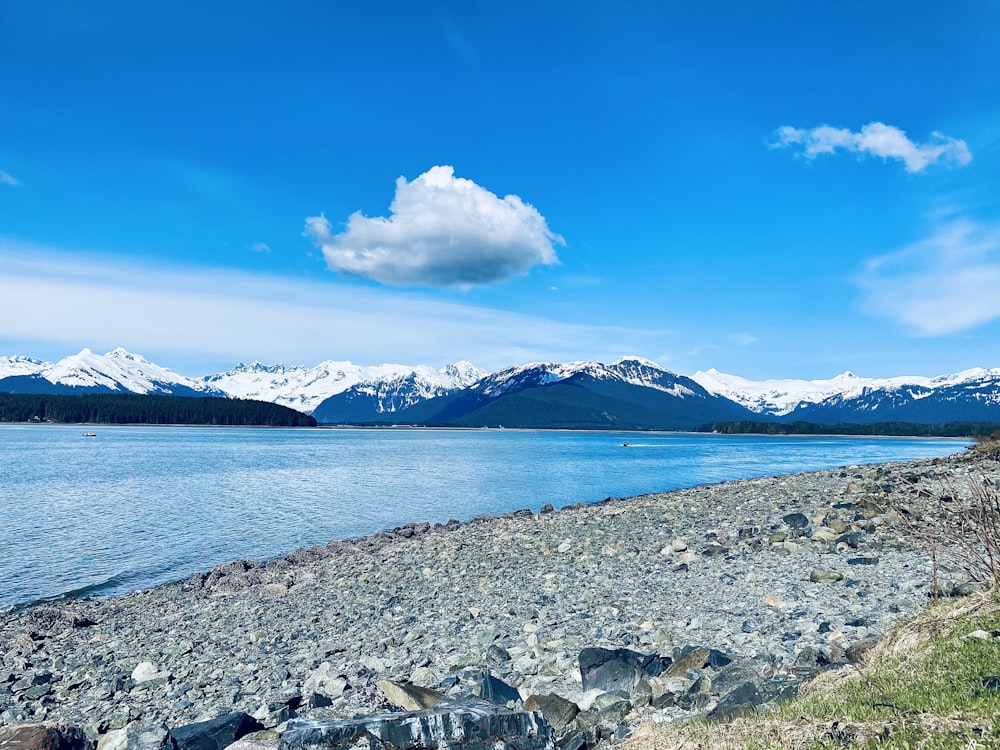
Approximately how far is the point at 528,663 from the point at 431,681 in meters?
1.84

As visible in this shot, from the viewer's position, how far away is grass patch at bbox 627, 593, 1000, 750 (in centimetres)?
614

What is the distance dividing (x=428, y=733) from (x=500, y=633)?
6337 mm

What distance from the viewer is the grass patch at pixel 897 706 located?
6137 millimetres

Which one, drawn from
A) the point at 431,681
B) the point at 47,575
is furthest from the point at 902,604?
the point at 47,575

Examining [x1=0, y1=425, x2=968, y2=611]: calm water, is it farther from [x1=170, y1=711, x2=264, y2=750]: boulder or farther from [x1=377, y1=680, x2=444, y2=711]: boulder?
[x1=377, y1=680, x2=444, y2=711]: boulder

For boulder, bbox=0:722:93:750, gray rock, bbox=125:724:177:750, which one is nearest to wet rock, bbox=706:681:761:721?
gray rock, bbox=125:724:177:750

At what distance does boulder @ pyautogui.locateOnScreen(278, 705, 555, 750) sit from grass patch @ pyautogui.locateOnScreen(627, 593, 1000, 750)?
142 cm

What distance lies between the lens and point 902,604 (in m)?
13.6

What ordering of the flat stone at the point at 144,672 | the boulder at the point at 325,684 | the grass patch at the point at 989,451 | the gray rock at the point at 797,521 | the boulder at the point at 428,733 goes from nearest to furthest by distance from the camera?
the boulder at the point at 428,733, the boulder at the point at 325,684, the flat stone at the point at 144,672, the gray rock at the point at 797,521, the grass patch at the point at 989,451

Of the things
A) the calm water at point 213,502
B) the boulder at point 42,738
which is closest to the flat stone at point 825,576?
the boulder at point 42,738

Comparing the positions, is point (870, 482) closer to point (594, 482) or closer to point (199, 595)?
point (199, 595)

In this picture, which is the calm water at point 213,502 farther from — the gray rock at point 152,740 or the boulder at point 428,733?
the boulder at point 428,733

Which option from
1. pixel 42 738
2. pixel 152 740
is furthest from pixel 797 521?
pixel 42 738

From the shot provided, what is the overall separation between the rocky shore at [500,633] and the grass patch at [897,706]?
0.96 metres
